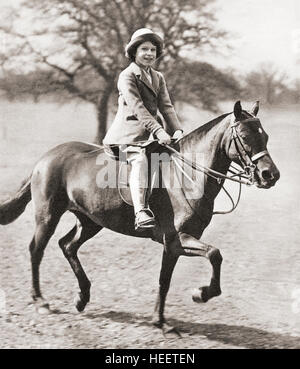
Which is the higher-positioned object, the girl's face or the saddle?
the girl's face

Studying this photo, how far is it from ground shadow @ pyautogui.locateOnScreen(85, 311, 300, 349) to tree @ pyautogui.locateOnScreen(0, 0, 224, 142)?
2.99 m

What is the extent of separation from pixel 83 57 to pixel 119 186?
2.80m

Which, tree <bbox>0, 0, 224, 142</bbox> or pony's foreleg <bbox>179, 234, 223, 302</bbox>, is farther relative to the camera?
tree <bbox>0, 0, 224, 142</bbox>

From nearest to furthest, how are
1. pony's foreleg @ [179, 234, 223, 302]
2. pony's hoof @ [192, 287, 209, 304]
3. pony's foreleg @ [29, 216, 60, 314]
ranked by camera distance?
pony's foreleg @ [179, 234, 223, 302]
pony's hoof @ [192, 287, 209, 304]
pony's foreleg @ [29, 216, 60, 314]

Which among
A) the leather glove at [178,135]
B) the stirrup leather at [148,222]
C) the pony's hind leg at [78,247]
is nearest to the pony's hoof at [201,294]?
the stirrup leather at [148,222]

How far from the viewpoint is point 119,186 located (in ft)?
16.1

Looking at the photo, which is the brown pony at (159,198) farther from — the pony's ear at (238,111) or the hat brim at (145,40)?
the hat brim at (145,40)

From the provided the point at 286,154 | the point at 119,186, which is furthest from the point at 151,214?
the point at 286,154

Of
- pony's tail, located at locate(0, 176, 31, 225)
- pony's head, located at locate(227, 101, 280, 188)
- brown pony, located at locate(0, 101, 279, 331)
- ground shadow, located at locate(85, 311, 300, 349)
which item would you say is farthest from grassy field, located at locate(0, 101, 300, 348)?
pony's head, located at locate(227, 101, 280, 188)

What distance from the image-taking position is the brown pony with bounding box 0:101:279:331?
14.3ft

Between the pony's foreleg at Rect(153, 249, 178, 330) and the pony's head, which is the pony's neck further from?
the pony's foreleg at Rect(153, 249, 178, 330)

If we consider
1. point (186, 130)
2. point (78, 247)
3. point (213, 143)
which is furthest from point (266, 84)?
point (78, 247)

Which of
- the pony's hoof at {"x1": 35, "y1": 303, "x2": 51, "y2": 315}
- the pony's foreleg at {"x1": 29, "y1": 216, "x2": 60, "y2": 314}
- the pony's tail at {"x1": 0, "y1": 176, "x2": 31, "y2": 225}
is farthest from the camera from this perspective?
the pony's tail at {"x1": 0, "y1": 176, "x2": 31, "y2": 225}
